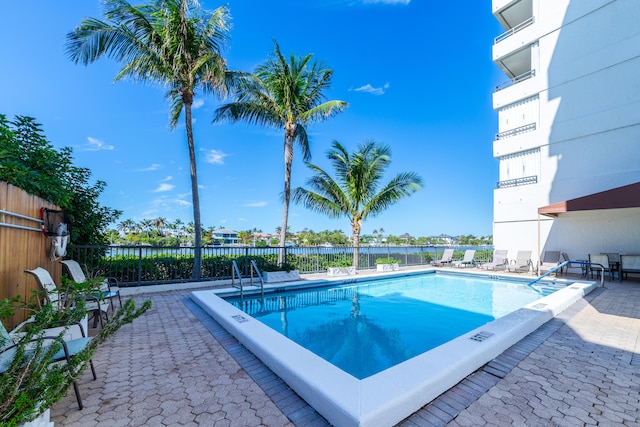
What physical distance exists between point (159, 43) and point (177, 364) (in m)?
10.0

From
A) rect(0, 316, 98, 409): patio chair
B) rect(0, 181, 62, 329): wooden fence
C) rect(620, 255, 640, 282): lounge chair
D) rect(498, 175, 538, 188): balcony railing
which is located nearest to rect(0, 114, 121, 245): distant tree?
rect(0, 181, 62, 329): wooden fence

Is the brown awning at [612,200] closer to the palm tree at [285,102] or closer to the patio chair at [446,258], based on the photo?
the patio chair at [446,258]

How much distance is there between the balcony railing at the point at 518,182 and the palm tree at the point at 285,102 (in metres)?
9.43

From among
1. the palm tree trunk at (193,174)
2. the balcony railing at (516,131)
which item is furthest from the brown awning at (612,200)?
the palm tree trunk at (193,174)

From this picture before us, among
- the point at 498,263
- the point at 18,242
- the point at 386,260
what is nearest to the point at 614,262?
the point at 498,263

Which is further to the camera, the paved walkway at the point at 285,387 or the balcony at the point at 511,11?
the balcony at the point at 511,11

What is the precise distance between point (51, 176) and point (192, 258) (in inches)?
193

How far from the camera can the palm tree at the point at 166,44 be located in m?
8.70

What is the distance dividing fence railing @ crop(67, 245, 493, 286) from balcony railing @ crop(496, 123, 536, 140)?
814 centimetres

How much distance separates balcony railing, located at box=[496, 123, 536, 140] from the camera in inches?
542

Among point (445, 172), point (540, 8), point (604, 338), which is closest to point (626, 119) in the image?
point (540, 8)

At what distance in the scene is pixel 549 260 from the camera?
38.2ft

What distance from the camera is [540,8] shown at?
1356 cm

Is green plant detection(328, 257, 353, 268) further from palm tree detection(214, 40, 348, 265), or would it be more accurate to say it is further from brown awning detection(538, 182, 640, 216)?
brown awning detection(538, 182, 640, 216)
